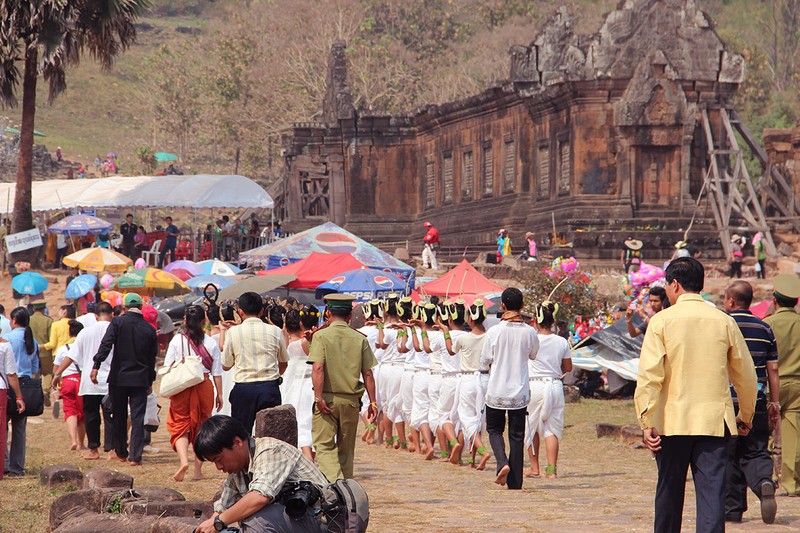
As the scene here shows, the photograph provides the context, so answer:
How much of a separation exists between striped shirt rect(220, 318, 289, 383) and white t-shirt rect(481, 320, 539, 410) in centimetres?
182

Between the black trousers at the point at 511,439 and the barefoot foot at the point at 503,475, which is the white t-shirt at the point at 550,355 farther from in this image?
the barefoot foot at the point at 503,475

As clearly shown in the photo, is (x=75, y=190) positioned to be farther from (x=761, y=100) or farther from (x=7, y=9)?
(x=761, y=100)

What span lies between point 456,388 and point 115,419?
3.41 m

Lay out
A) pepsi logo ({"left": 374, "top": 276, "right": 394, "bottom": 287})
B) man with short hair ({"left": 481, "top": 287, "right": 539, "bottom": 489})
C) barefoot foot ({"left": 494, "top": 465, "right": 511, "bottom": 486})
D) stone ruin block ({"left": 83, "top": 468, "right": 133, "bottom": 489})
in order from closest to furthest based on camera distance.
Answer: stone ruin block ({"left": 83, "top": 468, "right": 133, "bottom": 489}) < barefoot foot ({"left": 494, "top": 465, "right": 511, "bottom": 486}) < man with short hair ({"left": 481, "top": 287, "right": 539, "bottom": 489}) < pepsi logo ({"left": 374, "top": 276, "right": 394, "bottom": 287})

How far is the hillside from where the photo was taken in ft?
195

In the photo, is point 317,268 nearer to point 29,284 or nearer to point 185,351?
point 29,284

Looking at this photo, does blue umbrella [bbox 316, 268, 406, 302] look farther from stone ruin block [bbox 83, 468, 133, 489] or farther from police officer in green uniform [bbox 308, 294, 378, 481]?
stone ruin block [bbox 83, 468, 133, 489]

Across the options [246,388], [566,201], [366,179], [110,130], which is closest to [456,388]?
[246,388]

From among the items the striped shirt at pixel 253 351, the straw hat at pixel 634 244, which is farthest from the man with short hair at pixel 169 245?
the striped shirt at pixel 253 351

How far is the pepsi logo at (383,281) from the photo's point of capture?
72.6ft

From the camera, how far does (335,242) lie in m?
27.0

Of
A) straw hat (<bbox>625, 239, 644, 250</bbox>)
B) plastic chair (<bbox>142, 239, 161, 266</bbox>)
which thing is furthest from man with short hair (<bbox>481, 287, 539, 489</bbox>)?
plastic chair (<bbox>142, 239, 161, 266</bbox>)

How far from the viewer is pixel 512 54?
3856 centimetres

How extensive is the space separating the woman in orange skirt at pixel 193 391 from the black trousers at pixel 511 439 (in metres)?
2.45
